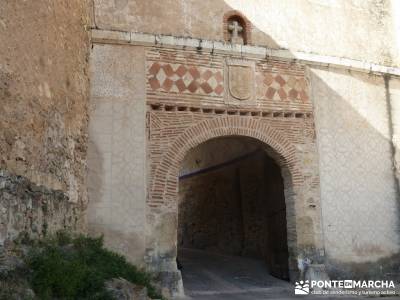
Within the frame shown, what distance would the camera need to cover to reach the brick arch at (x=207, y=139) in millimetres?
7110

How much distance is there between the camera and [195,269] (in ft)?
29.7

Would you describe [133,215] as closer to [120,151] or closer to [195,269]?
[120,151]

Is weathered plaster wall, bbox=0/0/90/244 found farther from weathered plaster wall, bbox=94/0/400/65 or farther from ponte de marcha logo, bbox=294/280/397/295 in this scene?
ponte de marcha logo, bbox=294/280/397/295

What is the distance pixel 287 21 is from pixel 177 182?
143 inches

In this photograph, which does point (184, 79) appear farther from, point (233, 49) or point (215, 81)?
point (233, 49)

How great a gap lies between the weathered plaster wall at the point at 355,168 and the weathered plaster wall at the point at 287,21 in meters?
0.63

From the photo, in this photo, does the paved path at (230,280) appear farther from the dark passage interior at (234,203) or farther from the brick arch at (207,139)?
the brick arch at (207,139)

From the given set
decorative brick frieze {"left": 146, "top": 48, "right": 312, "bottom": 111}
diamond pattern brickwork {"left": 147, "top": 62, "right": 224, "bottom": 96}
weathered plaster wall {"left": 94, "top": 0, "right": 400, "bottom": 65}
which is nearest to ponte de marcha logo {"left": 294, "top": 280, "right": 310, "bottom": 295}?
decorative brick frieze {"left": 146, "top": 48, "right": 312, "bottom": 111}

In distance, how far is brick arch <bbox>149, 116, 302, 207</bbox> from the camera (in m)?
7.11

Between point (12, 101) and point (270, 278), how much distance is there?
18.7 ft

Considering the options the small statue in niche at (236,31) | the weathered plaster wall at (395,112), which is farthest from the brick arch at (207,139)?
the weathered plaster wall at (395,112)

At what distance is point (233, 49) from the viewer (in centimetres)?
796

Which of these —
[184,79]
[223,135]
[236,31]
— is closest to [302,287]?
[223,135]

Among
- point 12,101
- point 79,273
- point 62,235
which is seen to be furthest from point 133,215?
point 12,101
